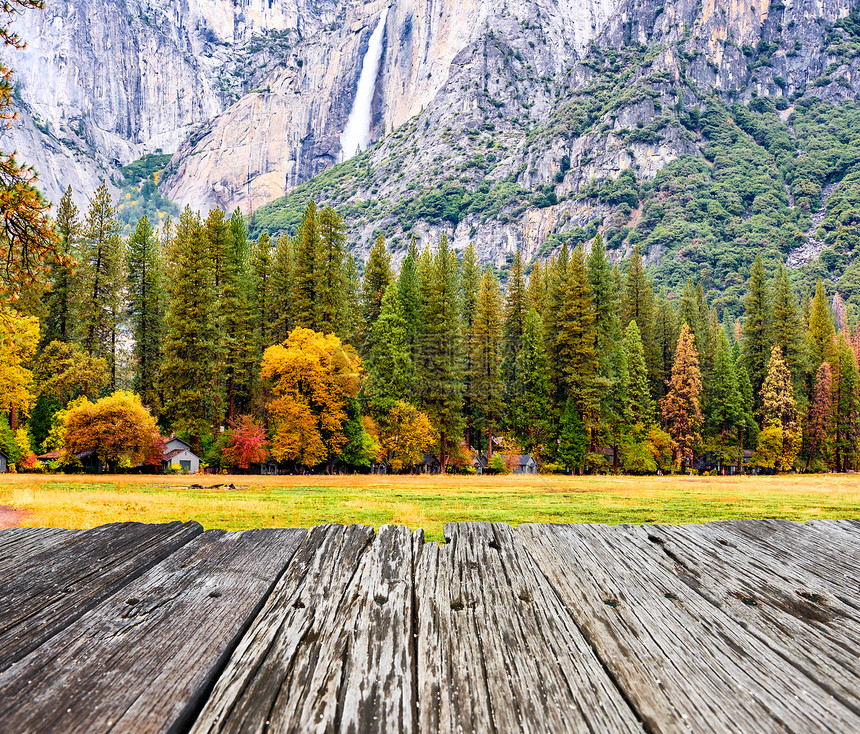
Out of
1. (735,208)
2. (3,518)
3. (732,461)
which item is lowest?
(732,461)

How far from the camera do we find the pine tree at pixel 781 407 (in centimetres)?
4706

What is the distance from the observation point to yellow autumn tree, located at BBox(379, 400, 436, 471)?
117 feet

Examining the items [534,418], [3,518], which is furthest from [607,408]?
[3,518]

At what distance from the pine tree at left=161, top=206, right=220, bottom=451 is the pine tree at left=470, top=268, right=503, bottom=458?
21.0m

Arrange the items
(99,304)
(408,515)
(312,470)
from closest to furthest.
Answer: (408,515) → (312,470) → (99,304)

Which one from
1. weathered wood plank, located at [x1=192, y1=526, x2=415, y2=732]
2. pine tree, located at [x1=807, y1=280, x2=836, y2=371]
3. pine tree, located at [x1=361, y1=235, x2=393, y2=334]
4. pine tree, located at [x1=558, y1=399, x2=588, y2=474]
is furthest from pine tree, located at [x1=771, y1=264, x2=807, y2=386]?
weathered wood plank, located at [x1=192, y1=526, x2=415, y2=732]

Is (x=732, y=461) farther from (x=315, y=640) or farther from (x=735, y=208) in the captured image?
(x=735, y=208)

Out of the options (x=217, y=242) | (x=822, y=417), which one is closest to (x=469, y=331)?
(x=217, y=242)

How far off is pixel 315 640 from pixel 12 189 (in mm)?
5709

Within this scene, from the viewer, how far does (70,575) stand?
8.35 ft

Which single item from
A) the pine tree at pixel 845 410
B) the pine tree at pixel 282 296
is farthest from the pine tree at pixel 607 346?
the pine tree at pixel 282 296

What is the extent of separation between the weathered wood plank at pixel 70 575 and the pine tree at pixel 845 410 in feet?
209

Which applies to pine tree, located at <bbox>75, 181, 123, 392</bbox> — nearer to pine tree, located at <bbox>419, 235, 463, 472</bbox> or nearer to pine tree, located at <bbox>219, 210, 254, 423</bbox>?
pine tree, located at <bbox>219, 210, 254, 423</bbox>

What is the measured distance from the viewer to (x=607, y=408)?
40.2 meters
